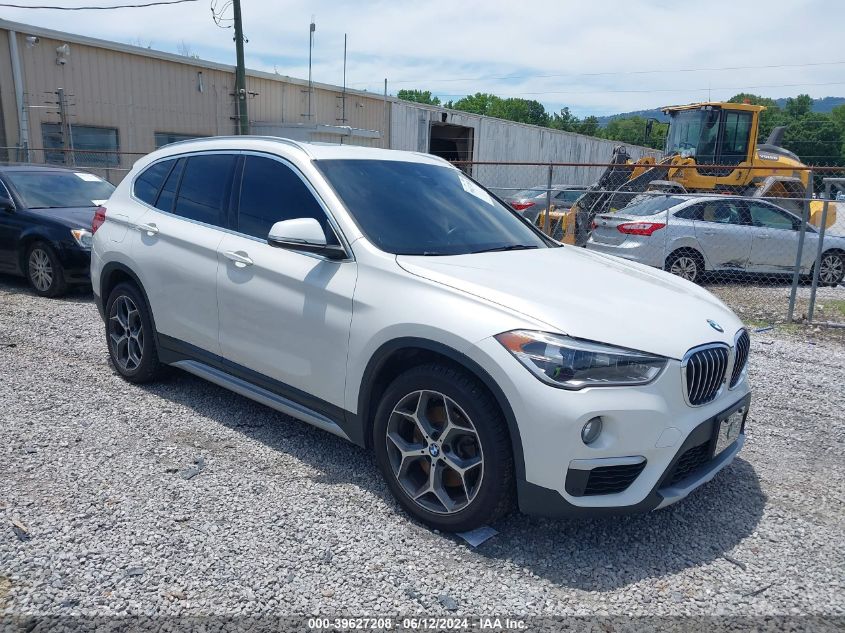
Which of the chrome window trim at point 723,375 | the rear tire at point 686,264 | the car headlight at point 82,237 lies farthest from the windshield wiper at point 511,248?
the rear tire at point 686,264

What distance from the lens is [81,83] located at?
18516mm

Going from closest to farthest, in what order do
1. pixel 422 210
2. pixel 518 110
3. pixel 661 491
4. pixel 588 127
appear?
pixel 661 491 < pixel 422 210 < pixel 588 127 < pixel 518 110

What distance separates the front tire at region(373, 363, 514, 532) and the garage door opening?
91.7 feet

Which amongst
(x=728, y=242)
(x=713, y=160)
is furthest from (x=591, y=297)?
(x=713, y=160)

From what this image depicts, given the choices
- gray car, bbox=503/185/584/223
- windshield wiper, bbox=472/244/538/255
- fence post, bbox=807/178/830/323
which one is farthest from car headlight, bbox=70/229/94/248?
gray car, bbox=503/185/584/223

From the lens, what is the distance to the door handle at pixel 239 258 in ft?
13.4

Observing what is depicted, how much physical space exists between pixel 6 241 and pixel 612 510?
8690mm

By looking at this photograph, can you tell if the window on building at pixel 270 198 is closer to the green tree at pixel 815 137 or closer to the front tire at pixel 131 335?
the front tire at pixel 131 335

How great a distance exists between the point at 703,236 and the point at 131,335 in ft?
29.2

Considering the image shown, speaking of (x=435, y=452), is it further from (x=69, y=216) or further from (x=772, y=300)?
(x=772, y=300)

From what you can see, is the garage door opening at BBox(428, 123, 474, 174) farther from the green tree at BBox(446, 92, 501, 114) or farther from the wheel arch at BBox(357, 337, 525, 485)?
the green tree at BBox(446, 92, 501, 114)

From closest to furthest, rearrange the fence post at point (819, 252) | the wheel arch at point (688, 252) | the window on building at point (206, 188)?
the window on building at point (206, 188) < the fence post at point (819, 252) < the wheel arch at point (688, 252)

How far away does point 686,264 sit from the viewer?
11039 millimetres

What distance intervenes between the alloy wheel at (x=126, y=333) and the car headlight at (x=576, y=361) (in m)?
3.28
